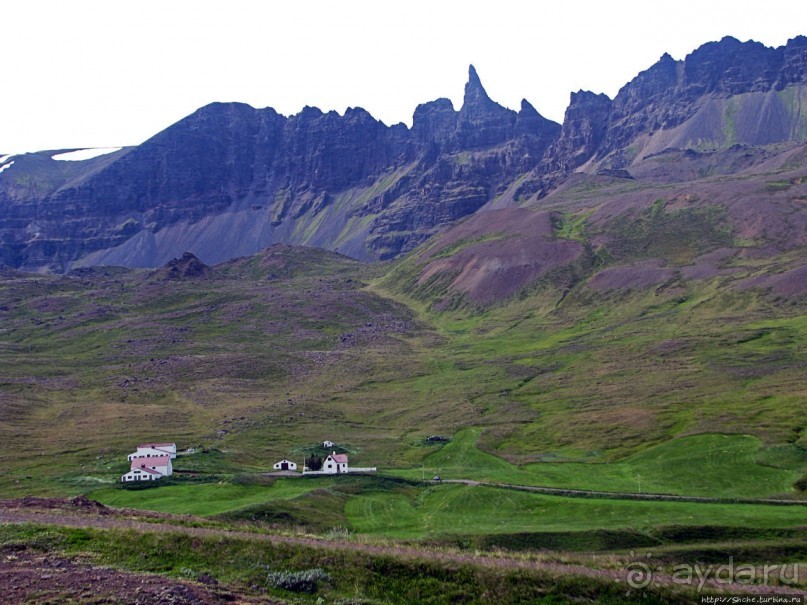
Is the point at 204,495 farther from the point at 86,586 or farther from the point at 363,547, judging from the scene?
the point at 86,586

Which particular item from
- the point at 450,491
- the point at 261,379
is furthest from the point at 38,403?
the point at 450,491

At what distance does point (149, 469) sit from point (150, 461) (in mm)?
1836

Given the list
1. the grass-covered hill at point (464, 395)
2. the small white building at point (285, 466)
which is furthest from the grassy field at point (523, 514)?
the small white building at point (285, 466)

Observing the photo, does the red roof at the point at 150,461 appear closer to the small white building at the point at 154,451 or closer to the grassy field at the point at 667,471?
the small white building at the point at 154,451

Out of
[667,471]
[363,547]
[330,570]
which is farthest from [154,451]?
[330,570]

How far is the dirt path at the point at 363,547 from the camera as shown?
33156 millimetres

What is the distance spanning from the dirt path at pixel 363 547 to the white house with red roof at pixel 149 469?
38469mm

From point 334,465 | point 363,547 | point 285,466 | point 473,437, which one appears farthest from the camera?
point 473,437

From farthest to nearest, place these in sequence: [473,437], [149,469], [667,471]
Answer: [473,437]
[149,469]
[667,471]

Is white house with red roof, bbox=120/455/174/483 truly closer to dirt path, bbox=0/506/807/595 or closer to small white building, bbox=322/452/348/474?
small white building, bbox=322/452/348/474

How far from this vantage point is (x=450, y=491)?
76062 mm

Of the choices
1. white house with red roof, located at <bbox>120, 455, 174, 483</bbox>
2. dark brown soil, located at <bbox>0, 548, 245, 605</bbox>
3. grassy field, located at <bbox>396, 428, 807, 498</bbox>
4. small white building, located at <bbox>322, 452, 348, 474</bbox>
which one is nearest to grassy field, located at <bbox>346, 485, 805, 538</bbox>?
grassy field, located at <bbox>396, 428, 807, 498</bbox>

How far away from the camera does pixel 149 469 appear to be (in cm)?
8338

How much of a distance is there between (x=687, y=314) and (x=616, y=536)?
141 metres
